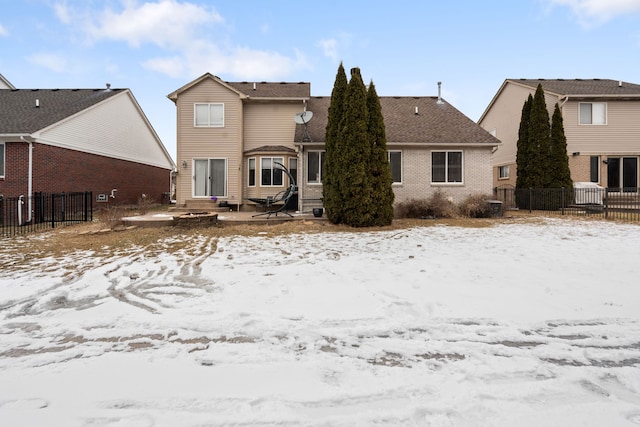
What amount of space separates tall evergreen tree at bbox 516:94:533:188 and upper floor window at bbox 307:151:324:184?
414 inches


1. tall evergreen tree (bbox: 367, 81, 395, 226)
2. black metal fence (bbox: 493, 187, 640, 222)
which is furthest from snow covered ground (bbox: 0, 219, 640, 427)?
black metal fence (bbox: 493, 187, 640, 222)

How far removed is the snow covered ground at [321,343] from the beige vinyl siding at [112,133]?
41.5 ft

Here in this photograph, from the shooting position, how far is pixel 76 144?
15.3 metres

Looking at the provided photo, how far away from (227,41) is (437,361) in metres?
16.7

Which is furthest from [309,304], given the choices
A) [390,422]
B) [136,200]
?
[136,200]

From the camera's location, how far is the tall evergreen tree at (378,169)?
33.5ft

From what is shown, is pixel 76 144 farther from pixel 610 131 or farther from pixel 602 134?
pixel 610 131

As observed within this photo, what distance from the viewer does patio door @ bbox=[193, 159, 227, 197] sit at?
49.2ft

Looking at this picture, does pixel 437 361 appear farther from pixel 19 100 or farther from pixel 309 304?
pixel 19 100

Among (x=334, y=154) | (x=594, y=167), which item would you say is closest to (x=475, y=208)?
(x=334, y=154)

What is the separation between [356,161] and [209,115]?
8427mm

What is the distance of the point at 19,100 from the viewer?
53.9 ft

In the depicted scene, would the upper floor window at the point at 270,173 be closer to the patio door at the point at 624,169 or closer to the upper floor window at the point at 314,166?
the upper floor window at the point at 314,166

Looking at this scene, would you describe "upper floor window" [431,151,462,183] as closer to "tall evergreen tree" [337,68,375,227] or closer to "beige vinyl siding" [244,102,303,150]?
"tall evergreen tree" [337,68,375,227]
